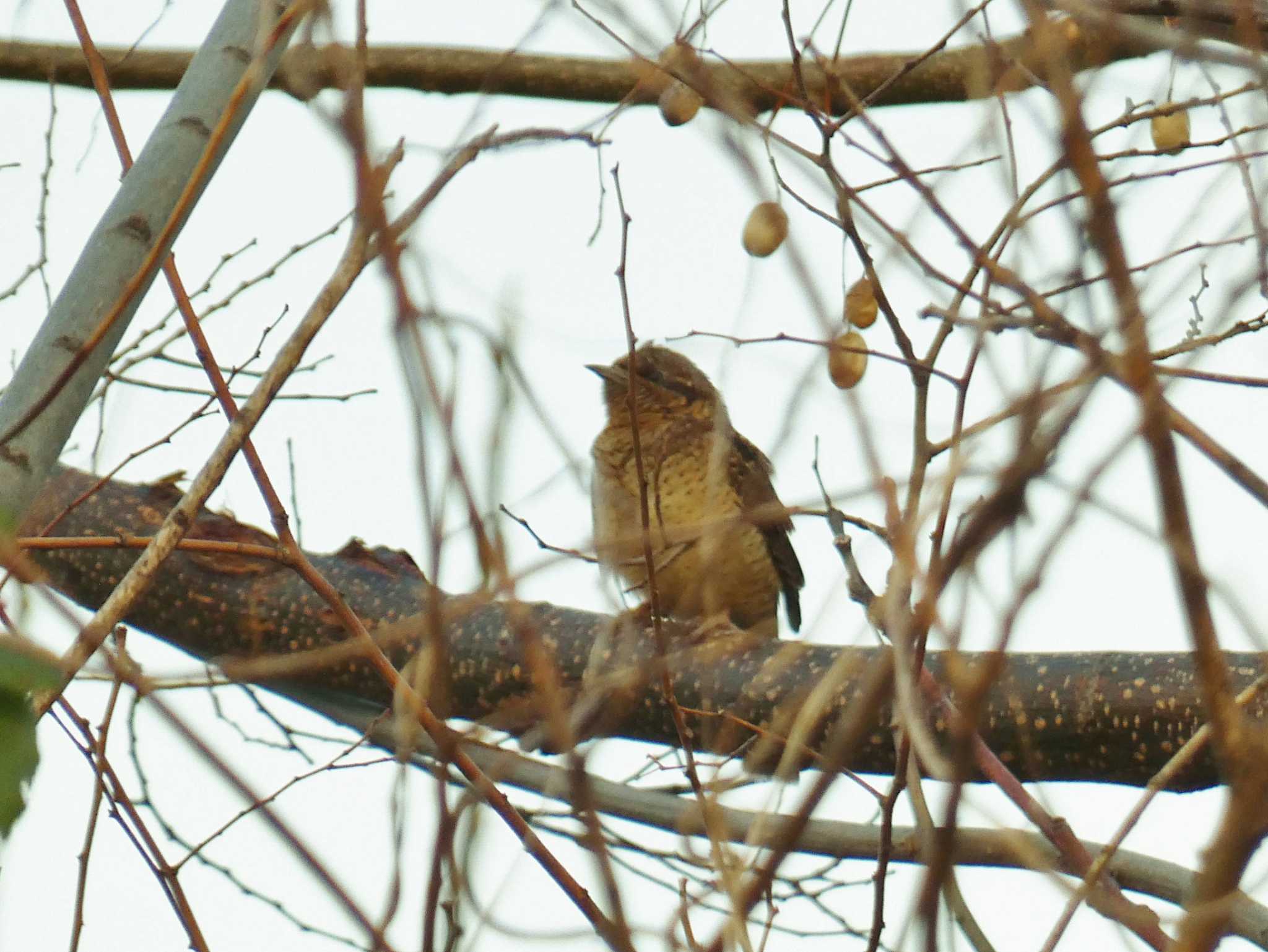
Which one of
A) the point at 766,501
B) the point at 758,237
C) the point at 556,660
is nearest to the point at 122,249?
the point at 758,237

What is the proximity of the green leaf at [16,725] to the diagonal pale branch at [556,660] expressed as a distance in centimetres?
224

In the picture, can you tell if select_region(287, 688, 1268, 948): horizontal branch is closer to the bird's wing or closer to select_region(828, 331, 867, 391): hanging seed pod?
select_region(828, 331, 867, 391): hanging seed pod

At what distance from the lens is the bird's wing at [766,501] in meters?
5.76

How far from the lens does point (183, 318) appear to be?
69.4 inches

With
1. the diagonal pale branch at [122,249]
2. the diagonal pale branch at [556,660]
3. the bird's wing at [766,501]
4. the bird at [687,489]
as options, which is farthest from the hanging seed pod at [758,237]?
the bird's wing at [766,501]

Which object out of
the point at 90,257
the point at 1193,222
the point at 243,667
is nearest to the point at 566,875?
the point at 243,667

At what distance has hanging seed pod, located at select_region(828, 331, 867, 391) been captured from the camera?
160cm

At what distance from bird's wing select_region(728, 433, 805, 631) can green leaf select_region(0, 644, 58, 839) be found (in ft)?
14.0

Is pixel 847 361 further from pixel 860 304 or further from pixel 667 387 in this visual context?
pixel 667 387

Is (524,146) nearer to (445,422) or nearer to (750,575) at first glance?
(445,422)

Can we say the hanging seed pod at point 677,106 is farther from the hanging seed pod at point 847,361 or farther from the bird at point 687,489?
the bird at point 687,489

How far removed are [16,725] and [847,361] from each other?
1.40 metres

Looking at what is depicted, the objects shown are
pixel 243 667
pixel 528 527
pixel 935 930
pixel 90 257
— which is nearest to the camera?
pixel 935 930

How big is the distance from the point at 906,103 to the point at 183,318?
12.2 feet
